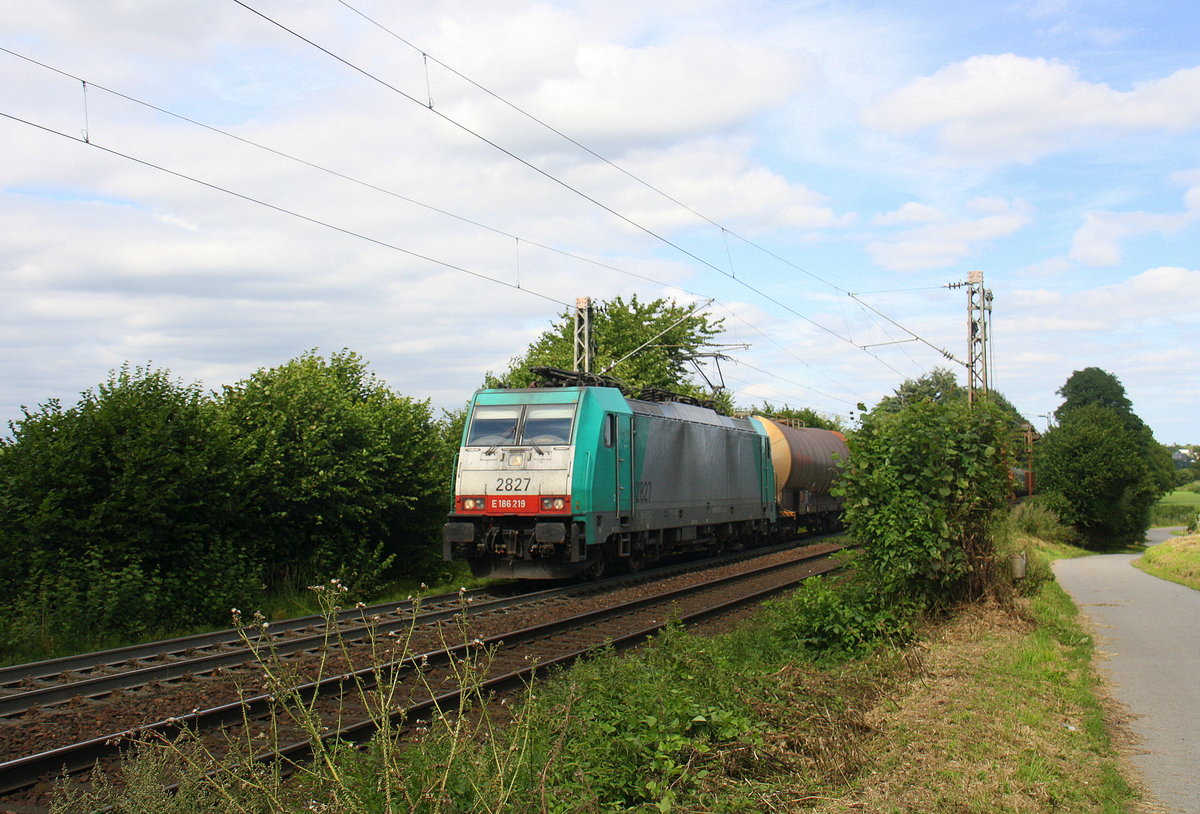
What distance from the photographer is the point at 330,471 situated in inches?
630

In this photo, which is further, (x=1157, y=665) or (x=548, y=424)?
(x=548, y=424)

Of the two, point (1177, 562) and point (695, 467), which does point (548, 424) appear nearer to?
point (695, 467)

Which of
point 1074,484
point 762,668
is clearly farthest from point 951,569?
point 1074,484

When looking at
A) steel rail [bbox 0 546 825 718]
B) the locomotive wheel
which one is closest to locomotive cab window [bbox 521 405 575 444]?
the locomotive wheel

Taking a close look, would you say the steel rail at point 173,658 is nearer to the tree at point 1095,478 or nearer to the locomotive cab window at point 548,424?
the locomotive cab window at point 548,424

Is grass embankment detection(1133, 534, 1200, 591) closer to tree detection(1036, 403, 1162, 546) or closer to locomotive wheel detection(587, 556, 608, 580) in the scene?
locomotive wheel detection(587, 556, 608, 580)

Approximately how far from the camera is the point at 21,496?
12.4 metres

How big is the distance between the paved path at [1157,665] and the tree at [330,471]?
11.1 m

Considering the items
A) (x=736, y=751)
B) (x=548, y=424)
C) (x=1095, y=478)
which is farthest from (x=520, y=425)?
(x=1095, y=478)

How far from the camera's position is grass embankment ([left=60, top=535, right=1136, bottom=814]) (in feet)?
15.7

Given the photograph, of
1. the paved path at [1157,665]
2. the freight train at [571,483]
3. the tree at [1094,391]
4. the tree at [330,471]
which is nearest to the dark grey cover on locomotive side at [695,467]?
the freight train at [571,483]

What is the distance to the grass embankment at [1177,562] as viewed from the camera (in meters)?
19.9

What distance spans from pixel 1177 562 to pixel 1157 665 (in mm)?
14578

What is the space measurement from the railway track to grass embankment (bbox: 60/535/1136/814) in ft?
1.07
